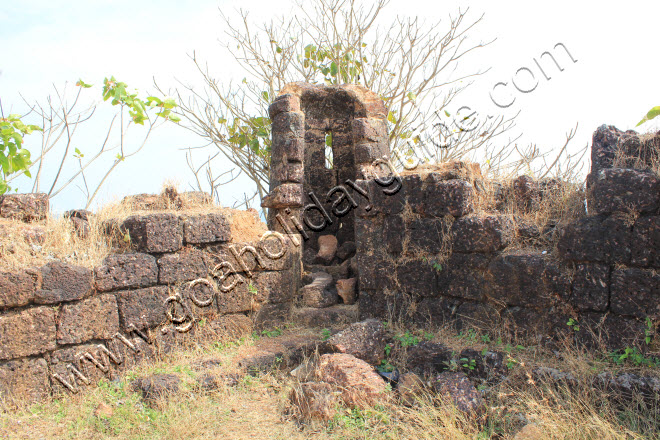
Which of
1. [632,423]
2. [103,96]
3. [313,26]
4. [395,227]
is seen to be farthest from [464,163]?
[313,26]

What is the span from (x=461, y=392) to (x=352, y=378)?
3.68 ft

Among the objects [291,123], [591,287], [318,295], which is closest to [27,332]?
[318,295]

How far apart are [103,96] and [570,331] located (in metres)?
8.52

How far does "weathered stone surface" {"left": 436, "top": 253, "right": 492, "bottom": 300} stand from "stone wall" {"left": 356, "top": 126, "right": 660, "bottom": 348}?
12 millimetres

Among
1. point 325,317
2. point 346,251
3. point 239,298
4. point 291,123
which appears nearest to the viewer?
point 239,298

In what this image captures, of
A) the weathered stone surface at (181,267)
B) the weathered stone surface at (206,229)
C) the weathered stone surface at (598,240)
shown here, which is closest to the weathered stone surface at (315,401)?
the weathered stone surface at (181,267)

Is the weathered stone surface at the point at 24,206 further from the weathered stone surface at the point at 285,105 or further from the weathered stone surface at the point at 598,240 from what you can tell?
the weathered stone surface at the point at 598,240

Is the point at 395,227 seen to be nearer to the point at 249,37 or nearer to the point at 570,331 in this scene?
the point at 570,331

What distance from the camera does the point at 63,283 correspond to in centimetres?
562

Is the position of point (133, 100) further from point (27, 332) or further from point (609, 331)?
point (609, 331)

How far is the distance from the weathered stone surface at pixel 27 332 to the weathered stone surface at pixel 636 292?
5.99 meters

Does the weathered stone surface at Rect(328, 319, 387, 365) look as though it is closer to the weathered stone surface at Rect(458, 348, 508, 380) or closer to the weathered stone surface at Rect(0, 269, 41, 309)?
the weathered stone surface at Rect(458, 348, 508, 380)

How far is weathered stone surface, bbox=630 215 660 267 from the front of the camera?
4.98 m

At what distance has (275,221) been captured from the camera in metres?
9.32
